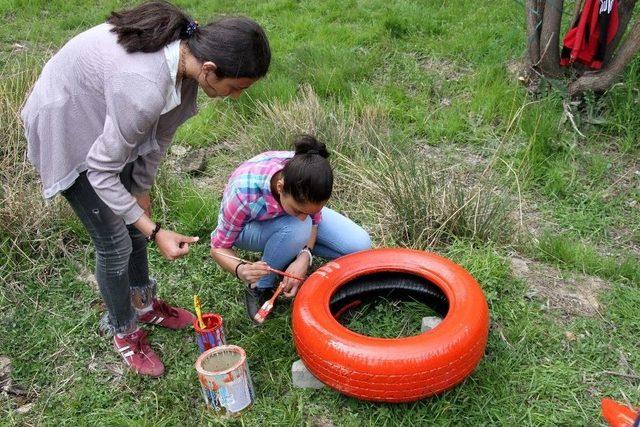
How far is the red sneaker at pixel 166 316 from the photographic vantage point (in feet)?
9.33

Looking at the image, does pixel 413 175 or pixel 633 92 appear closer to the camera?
pixel 413 175

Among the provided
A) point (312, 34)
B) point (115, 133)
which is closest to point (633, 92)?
point (312, 34)

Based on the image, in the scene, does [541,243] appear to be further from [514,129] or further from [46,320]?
[46,320]

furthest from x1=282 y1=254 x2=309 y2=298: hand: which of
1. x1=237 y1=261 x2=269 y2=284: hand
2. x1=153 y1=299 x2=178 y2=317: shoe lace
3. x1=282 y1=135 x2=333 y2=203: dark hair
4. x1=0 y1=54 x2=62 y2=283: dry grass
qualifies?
x1=0 y1=54 x2=62 y2=283: dry grass

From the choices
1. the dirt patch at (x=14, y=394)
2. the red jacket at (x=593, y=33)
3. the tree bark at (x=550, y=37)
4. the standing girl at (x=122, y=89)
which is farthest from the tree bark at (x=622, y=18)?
the dirt patch at (x=14, y=394)

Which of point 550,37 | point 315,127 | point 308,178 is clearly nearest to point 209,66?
point 308,178

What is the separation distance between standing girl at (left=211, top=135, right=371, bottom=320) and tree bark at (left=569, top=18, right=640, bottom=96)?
2301 mm

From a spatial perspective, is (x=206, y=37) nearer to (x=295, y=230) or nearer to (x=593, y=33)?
(x=295, y=230)

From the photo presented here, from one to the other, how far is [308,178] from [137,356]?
104 centimetres

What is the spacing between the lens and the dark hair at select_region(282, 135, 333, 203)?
91.4 inches

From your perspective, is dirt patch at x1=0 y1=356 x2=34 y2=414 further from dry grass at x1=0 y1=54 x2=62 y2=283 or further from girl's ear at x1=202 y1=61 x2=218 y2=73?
girl's ear at x1=202 y1=61 x2=218 y2=73

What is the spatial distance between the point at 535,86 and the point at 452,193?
1806 millimetres

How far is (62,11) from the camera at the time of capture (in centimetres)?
680

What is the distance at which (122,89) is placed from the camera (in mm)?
1900
